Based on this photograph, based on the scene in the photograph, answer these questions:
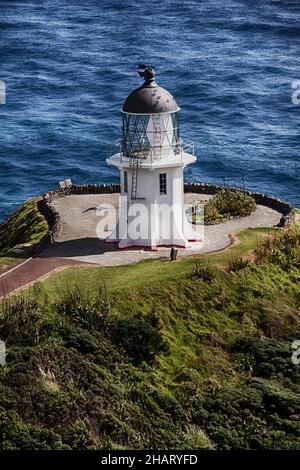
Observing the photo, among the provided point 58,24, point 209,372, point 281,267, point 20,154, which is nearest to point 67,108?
point 20,154

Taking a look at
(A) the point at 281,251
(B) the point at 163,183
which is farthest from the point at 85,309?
(A) the point at 281,251

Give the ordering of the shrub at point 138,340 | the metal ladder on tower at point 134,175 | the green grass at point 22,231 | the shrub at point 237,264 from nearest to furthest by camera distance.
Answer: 1. the shrub at point 138,340
2. the shrub at point 237,264
3. the metal ladder on tower at point 134,175
4. the green grass at point 22,231

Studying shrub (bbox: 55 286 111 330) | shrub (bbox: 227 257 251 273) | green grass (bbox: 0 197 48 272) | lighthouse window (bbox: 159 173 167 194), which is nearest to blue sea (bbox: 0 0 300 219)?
green grass (bbox: 0 197 48 272)

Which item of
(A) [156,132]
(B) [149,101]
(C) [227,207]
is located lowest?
(C) [227,207]

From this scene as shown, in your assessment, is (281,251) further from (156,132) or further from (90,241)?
(90,241)

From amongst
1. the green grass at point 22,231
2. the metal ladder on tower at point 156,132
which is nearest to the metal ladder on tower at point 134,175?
the metal ladder on tower at point 156,132

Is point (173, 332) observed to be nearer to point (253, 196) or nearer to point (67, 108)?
point (253, 196)

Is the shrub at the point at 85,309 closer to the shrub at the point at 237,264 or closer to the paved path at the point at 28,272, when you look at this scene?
the paved path at the point at 28,272
